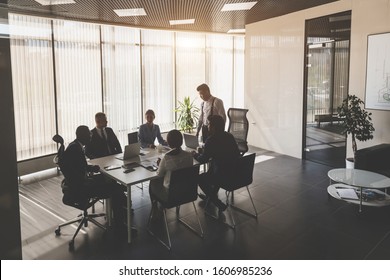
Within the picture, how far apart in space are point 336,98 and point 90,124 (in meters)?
5.16

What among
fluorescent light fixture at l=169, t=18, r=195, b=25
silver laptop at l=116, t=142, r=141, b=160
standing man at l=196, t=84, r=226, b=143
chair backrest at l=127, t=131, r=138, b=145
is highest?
fluorescent light fixture at l=169, t=18, r=195, b=25

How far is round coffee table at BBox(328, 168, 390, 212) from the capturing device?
4.33m

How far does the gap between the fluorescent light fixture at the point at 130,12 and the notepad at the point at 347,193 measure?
14.9 feet

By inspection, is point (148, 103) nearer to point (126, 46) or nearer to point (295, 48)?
point (126, 46)

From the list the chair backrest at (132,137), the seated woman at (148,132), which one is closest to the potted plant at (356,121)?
the seated woman at (148,132)

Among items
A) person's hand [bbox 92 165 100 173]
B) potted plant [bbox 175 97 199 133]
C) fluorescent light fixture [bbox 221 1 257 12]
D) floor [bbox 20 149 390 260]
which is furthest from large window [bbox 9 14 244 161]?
person's hand [bbox 92 165 100 173]

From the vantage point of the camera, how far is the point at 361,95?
5.89m

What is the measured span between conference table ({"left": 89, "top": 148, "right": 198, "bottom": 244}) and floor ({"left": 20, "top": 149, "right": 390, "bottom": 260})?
0.49 meters

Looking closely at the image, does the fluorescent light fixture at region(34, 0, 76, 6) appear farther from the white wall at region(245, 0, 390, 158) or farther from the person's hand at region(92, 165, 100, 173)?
the white wall at region(245, 0, 390, 158)

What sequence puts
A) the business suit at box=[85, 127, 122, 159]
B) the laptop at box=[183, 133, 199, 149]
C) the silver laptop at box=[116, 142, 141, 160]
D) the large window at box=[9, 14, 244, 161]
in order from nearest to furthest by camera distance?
1. the silver laptop at box=[116, 142, 141, 160]
2. the business suit at box=[85, 127, 122, 159]
3. the laptop at box=[183, 133, 199, 149]
4. the large window at box=[9, 14, 244, 161]

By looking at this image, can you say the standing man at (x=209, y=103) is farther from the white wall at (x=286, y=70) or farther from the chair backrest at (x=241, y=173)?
the white wall at (x=286, y=70)
